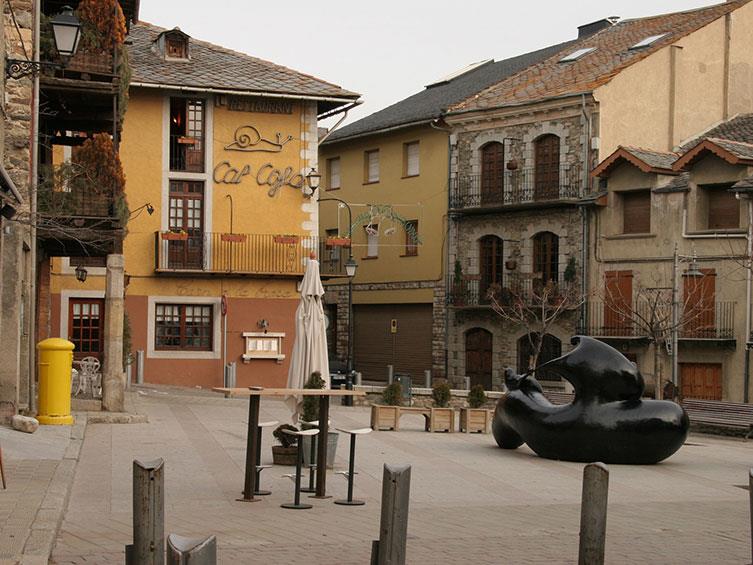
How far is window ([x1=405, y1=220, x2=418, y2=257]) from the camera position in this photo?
44.8m

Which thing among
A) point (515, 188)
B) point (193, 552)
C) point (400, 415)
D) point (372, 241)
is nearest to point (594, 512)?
point (193, 552)

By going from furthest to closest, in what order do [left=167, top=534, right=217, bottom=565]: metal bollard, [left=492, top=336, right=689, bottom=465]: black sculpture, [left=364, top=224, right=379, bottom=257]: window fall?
[left=364, top=224, right=379, bottom=257]: window → [left=492, top=336, right=689, bottom=465]: black sculpture → [left=167, top=534, right=217, bottom=565]: metal bollard

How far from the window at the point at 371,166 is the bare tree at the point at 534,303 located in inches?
320

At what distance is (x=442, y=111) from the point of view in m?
43.4

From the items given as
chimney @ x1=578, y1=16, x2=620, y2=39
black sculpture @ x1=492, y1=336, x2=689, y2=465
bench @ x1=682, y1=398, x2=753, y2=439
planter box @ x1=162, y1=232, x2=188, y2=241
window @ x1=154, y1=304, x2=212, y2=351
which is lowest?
bench @ x1=682, y1=398, x2=753, y2=439

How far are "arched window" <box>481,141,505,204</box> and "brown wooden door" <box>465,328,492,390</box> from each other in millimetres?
4360

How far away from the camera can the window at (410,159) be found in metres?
45.5

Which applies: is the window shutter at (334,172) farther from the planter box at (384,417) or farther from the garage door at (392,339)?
the planter box at (384,417)

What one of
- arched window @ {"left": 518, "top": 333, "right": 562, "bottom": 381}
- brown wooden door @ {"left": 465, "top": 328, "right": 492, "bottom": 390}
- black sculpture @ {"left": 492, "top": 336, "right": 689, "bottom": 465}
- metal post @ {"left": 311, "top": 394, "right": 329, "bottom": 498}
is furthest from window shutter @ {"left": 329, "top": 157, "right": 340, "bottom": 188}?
metal post @ {"left": 311, "top": 394, "right": 329, "bottom": 498}

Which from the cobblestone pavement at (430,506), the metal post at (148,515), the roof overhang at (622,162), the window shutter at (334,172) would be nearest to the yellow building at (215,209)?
the roof overhang at (622,162)

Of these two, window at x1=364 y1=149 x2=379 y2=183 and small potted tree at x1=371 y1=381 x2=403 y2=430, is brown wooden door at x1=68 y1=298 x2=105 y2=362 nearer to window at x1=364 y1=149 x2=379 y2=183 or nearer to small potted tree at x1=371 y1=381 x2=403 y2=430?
small potted tree at x1=371 y1=381 x2=403 y2=430

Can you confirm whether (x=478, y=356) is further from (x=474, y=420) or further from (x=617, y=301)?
(x=474, y=420)

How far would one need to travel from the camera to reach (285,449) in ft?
52.7

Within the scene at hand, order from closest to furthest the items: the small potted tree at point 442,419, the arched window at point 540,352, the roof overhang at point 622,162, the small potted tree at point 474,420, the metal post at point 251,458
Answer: the metal post at point 251,458
the small potted tree at point 442,419
the small potted tree at point 474,420
the roof overhang at point 622,162
the arched window at point 540,352
